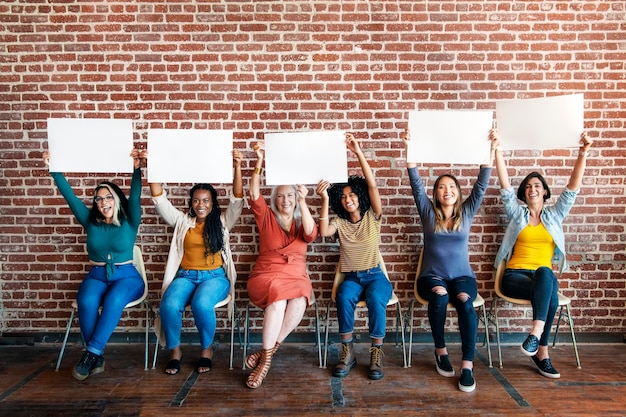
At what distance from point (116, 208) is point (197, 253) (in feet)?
2.25

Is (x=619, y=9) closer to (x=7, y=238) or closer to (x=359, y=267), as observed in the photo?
(x=359, y=267)

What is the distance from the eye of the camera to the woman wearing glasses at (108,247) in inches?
130

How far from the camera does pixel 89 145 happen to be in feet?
11.0

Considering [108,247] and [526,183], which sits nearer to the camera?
[108,247]

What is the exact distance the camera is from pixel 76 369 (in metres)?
3.15

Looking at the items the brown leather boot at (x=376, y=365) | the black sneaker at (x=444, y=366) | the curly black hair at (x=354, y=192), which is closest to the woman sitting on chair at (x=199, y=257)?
the curly black hair at (x=354, y=192)

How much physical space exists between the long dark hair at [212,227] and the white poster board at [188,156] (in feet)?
0.67

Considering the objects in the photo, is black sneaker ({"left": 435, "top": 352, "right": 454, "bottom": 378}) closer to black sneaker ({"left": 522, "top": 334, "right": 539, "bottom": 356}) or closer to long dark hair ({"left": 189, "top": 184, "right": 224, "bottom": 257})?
black sneaker ({"left": 522, "top": 334, "right": 539, "bottom": 356})

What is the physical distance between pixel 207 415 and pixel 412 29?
3.20 meters

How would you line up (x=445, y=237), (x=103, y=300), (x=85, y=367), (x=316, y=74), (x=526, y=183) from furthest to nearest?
(x=316, y=74) < (x=526, y=183) < (x=445, y=237) < (x=103, y=300) < (x=85, y=367)

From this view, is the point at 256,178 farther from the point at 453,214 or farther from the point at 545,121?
the point at 545,121

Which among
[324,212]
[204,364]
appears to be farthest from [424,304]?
[204,364]

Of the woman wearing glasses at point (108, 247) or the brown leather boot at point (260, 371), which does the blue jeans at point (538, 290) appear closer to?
the brown leather boot at point (260, 371)

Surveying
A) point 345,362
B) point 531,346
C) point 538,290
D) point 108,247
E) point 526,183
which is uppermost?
point 526,183
